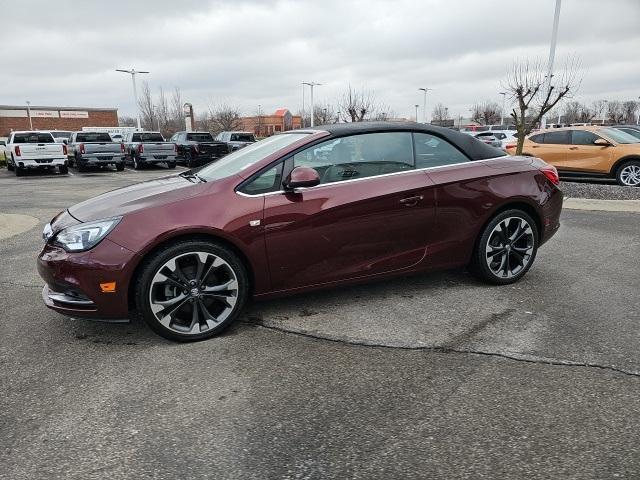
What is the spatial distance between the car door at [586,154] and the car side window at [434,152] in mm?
9183

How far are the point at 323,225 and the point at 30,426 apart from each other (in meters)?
2.24

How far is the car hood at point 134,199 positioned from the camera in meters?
3.60

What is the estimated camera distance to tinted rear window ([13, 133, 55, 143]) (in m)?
20.2

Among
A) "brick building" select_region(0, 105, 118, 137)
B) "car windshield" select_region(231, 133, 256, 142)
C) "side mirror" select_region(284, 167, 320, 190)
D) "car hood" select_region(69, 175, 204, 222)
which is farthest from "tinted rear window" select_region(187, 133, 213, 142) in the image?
"brick building" select_region(0, 105, 118, 137)

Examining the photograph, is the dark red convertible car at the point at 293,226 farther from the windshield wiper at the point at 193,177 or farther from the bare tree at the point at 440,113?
the bare tree at the point at 440,113

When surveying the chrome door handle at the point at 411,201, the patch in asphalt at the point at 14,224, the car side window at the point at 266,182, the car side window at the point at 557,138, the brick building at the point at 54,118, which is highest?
the brick building at the point at 54,118

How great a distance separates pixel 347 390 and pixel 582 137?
1173cm

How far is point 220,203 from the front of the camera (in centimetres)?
364

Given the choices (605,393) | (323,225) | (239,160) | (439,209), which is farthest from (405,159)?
(605,393)

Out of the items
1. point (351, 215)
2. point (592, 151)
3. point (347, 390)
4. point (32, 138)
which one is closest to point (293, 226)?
point (351, 215)

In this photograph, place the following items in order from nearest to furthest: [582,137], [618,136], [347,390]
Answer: [347,390] < [618,136] < [582,137]

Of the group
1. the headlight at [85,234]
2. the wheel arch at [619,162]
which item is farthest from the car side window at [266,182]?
the wheel arch at [619,162]

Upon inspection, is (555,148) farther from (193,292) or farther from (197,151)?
(197,151)

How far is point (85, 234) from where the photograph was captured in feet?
11.4
